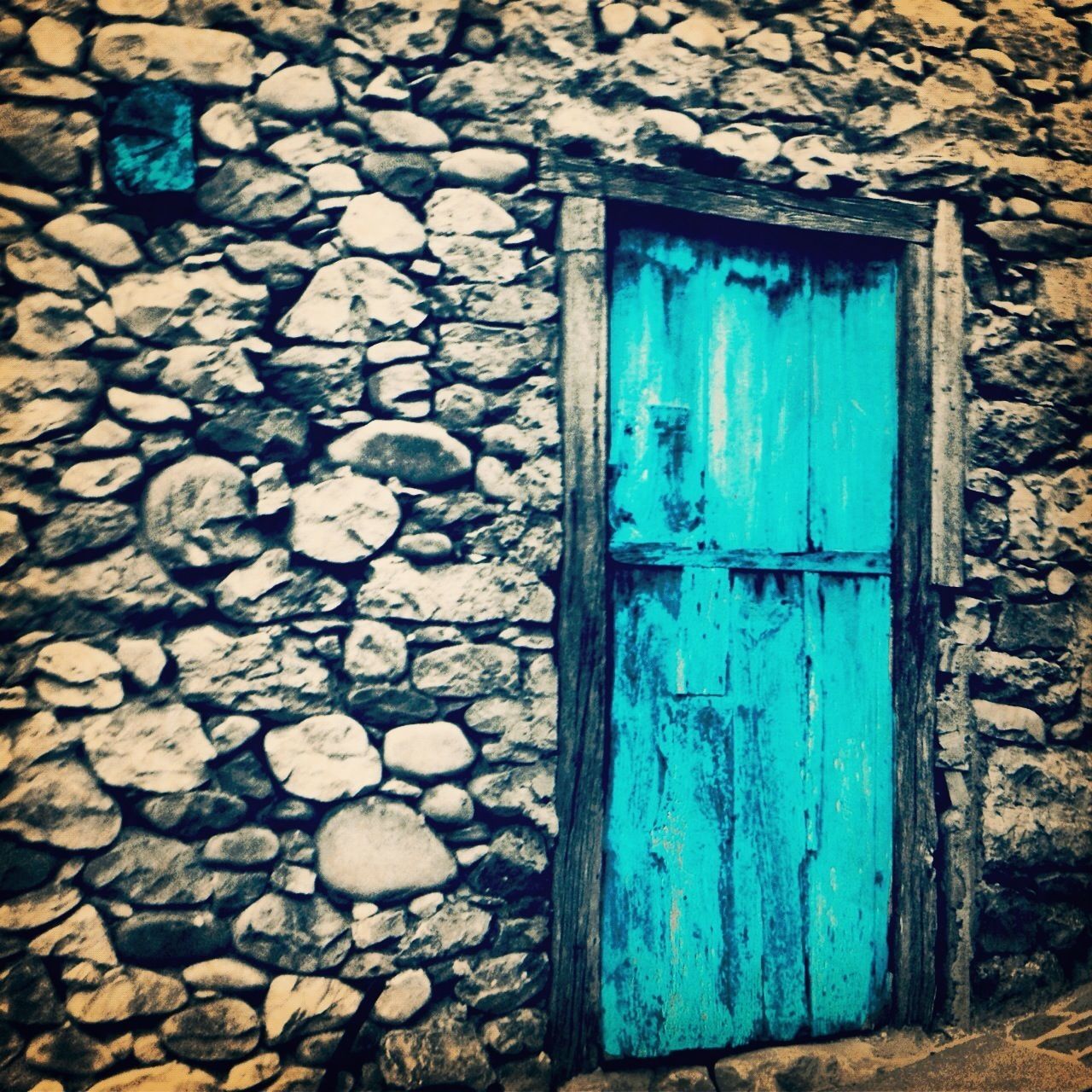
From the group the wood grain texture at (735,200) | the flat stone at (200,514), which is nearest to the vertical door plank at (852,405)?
the wood grain texture at (735,200)

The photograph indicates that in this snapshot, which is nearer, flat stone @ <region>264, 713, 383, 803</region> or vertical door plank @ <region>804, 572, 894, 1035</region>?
flat stone @ <region>264, 713, 383, 803</region>

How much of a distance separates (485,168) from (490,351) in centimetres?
52

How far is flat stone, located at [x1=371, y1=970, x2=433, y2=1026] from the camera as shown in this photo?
7.41ft

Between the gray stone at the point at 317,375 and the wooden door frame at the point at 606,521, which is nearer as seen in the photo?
the gray stone at the point at 317,375

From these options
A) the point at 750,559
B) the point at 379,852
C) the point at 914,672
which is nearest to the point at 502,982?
the point at 379,852

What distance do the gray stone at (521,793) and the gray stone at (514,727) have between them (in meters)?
0.04

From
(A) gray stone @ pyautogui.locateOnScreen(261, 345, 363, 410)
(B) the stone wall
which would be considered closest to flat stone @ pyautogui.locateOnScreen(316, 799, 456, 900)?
(B) the stone wall

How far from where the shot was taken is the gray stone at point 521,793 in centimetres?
238

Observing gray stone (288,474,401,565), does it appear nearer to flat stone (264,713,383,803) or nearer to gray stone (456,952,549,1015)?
flat stone (264,713,383,803)

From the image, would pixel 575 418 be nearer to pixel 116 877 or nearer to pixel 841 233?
pixel 841 233

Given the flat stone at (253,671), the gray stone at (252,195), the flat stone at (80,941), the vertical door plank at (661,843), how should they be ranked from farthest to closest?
the vertical door plank at (661,843) < the gray stone at (252,195) < the flat stone at (253,671) < the flat stone at (80,941)

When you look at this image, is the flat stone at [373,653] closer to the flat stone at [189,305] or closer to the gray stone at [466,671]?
the gray stone at [466,671]

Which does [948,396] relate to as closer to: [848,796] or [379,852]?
[848,796]

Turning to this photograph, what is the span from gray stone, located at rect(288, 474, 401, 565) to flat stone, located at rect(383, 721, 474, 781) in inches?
18.8
